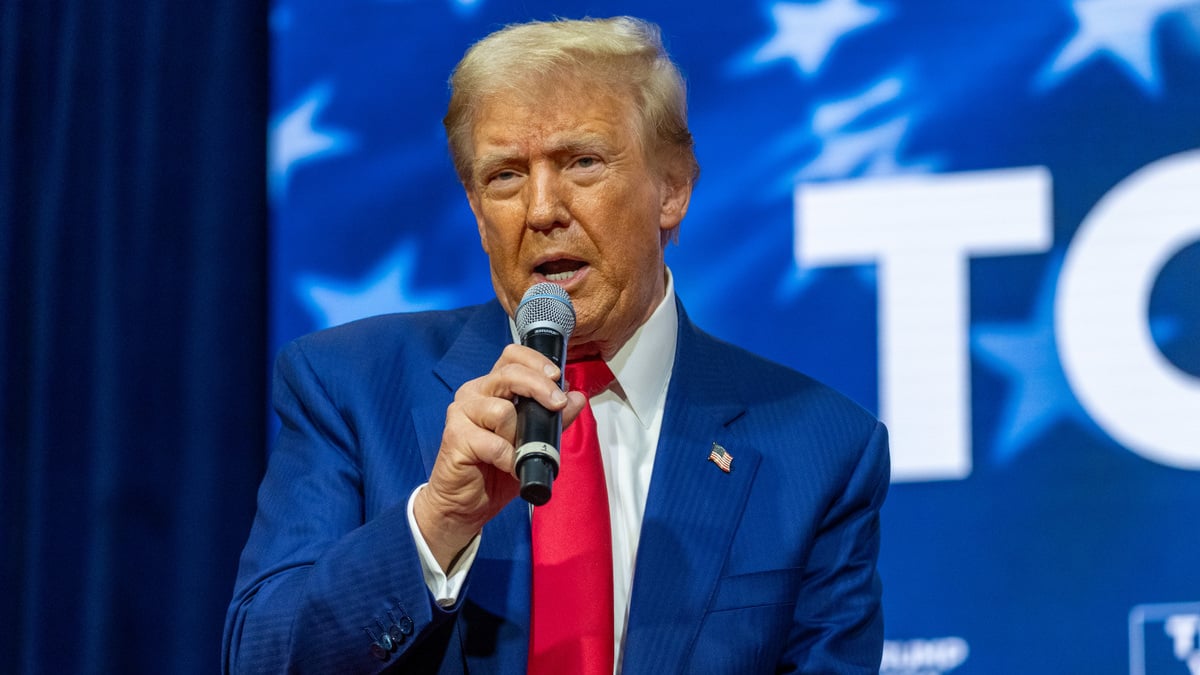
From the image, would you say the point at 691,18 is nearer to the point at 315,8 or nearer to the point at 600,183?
the point at 315,8

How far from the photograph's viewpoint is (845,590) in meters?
2.06

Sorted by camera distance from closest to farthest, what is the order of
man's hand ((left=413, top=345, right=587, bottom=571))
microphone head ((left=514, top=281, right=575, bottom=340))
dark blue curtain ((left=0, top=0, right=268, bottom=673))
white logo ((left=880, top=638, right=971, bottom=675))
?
1. man's hand ((left=413, top=345, right=587, bottom=571))
2. microphone head ((left=514, top=281, right=575, bottom=340))
3. white logo ((left=880, top=638, right=971, bottom=675))
4. dark blue curtain ((left=0, top=0, right=268, bottom=673))

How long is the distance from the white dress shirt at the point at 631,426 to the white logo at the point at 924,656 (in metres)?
0.98

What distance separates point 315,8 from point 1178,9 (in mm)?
1893

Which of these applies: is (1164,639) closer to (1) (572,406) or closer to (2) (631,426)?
(2) (631,426)

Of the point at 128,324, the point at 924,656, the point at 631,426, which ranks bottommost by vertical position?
the point at 924,656

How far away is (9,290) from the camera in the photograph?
3.21 meters

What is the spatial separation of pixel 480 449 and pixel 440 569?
8.5 inches

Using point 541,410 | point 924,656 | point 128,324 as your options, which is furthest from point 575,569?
point 128,324

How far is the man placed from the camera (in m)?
1.71

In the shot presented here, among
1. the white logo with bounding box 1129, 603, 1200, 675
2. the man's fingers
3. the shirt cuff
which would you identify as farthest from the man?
the white logo with bounding box 1129, 603, 1200, 675

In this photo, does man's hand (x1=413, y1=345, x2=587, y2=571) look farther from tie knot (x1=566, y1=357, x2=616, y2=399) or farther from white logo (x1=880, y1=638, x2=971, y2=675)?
white logo (x1=880, y1=638, x2=971, y2=675)

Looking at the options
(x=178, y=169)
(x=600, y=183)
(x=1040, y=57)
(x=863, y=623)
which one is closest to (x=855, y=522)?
(x=863, y=623)

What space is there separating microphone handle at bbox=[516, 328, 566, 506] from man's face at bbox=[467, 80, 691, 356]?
0.51 m
